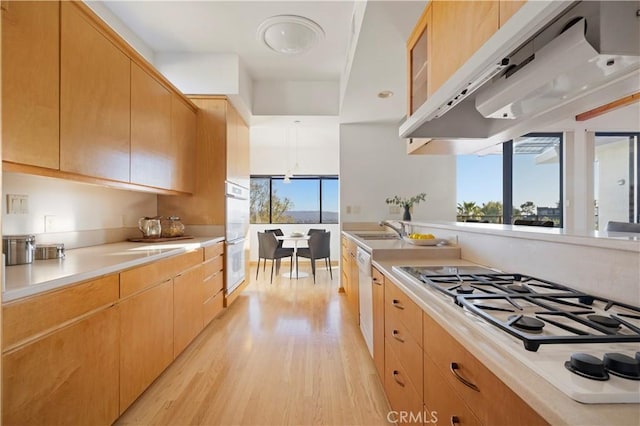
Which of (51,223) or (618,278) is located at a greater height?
(51,223)

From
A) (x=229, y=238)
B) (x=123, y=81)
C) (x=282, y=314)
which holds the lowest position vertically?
(x=282, y=314)

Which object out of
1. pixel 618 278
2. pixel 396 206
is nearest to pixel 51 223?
pixel 618 278

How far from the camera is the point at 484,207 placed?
5.41 metres

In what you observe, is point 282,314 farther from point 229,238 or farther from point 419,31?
point 419,31

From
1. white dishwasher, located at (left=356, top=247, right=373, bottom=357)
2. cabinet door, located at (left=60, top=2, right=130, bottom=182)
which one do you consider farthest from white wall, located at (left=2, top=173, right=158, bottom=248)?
white dishwasher, located at (left=356, top=247, right=373, bottom=357)

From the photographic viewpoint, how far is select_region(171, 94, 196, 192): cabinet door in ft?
9.17

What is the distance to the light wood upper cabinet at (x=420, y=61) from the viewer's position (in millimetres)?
1608

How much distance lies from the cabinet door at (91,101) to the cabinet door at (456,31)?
1.90 metres

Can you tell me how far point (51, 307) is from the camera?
1.10 m

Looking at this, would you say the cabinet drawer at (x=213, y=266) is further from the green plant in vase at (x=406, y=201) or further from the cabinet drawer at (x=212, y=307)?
the green plant in vase at (x=406, y=201)

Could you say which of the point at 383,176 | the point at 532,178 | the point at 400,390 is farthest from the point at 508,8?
the point at 532,178

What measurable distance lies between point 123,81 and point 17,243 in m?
1.22

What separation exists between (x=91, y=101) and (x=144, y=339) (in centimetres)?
142

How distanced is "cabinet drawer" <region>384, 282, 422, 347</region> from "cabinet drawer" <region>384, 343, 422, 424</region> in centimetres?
21
